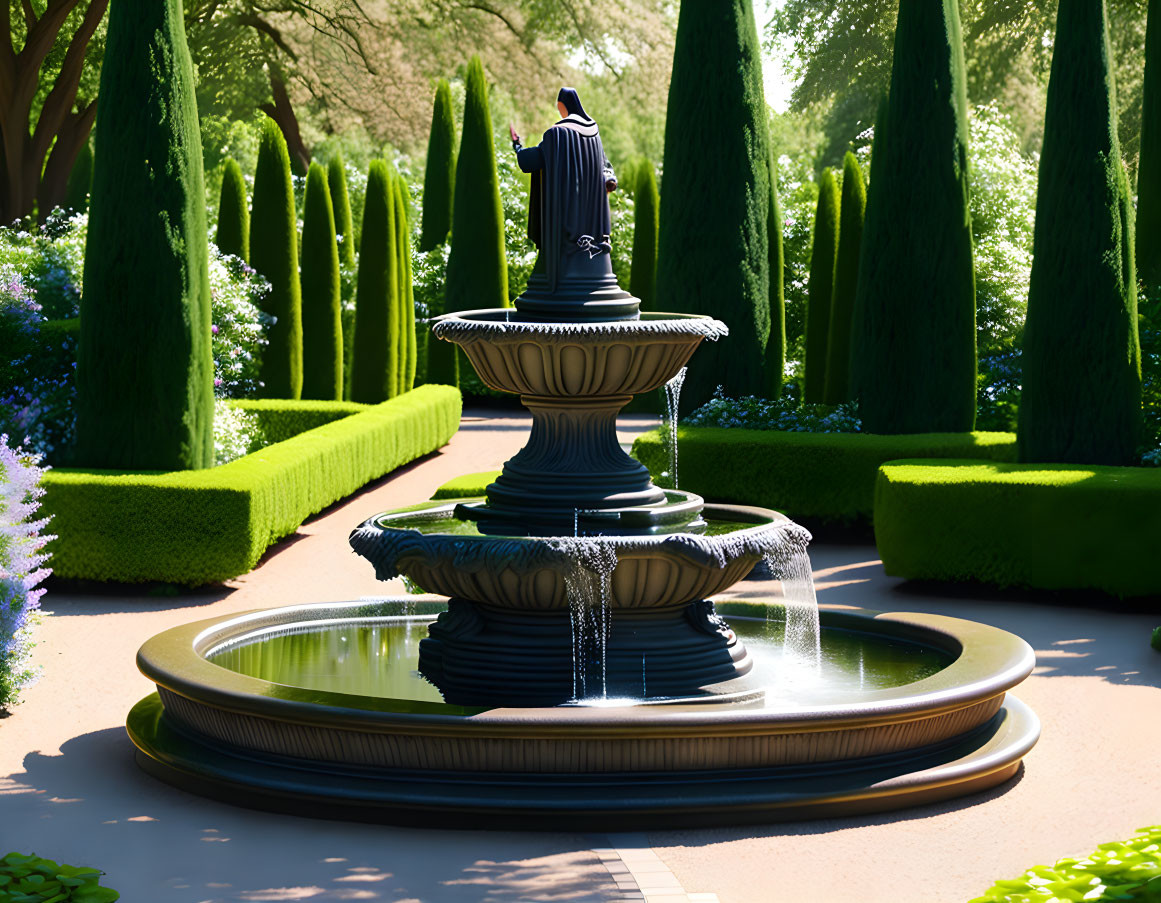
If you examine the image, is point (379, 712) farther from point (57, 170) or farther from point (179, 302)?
point (57, 170)

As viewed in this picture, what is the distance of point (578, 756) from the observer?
6727 millimetres

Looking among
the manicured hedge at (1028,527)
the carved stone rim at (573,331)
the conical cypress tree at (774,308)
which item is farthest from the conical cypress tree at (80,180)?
the carved stone rim at (573,331)

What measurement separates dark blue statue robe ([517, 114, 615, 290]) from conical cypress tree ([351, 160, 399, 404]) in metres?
13.7

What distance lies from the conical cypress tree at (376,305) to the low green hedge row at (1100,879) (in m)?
17.1

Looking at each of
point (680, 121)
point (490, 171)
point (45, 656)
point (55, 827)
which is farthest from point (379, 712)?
point (490, 171)

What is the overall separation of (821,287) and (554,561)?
1507 centimetres

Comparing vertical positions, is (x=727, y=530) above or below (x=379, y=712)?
above

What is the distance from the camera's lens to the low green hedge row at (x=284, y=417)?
738 inches

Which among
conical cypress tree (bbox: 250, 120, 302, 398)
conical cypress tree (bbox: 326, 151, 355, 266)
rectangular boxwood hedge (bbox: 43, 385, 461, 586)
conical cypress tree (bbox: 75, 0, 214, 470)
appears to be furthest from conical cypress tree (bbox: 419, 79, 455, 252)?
rectangular boxwood hedge (bbox: 43, 385, 461, 586)

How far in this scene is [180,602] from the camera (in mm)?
12391

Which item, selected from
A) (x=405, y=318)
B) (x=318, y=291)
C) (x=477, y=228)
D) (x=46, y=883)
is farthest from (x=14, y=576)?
(x=477, y=228)

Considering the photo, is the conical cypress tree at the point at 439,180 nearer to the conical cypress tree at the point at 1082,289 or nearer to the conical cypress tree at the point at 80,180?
the conical cypress tree at the point at 80,180

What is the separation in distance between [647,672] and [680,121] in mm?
11000

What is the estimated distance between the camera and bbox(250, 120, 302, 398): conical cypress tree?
797 inches
